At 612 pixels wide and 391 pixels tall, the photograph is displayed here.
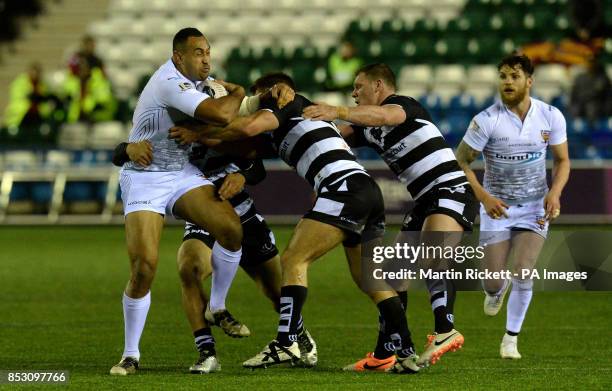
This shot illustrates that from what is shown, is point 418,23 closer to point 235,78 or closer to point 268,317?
point 235,78

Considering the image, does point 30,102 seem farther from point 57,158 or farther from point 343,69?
point 343,69

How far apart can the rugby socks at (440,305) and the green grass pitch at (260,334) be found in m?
0.25

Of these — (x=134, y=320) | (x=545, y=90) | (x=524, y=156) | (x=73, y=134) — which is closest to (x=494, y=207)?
(x=524, y=156)

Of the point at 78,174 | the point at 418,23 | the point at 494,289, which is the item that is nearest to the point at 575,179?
the point at 418,23

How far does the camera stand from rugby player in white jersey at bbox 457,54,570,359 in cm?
870

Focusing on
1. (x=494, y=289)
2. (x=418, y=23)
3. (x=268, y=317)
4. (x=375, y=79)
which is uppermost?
(x=418, y=23)

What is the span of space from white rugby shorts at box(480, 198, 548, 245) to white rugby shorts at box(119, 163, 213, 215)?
7.05ft

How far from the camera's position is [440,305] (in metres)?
8.26

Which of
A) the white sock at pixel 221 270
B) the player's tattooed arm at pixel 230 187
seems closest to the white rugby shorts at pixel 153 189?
the player's tattooed arm at pixel 230 187

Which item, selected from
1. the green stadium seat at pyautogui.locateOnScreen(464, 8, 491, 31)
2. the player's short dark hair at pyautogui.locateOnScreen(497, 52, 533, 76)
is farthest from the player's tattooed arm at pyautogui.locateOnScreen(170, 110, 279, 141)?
the green stadium seat at pyautogui.locateOnScreen(464, 8, 491, 31)

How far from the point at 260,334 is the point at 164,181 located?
2.35 m

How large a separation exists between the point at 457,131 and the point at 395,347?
A: 42.6 feet

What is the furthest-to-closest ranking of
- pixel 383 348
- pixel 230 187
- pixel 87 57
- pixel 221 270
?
pixel 87 57
pixel 221 270
pixel 230 187
pixel 383 348

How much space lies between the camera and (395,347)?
765 cm
